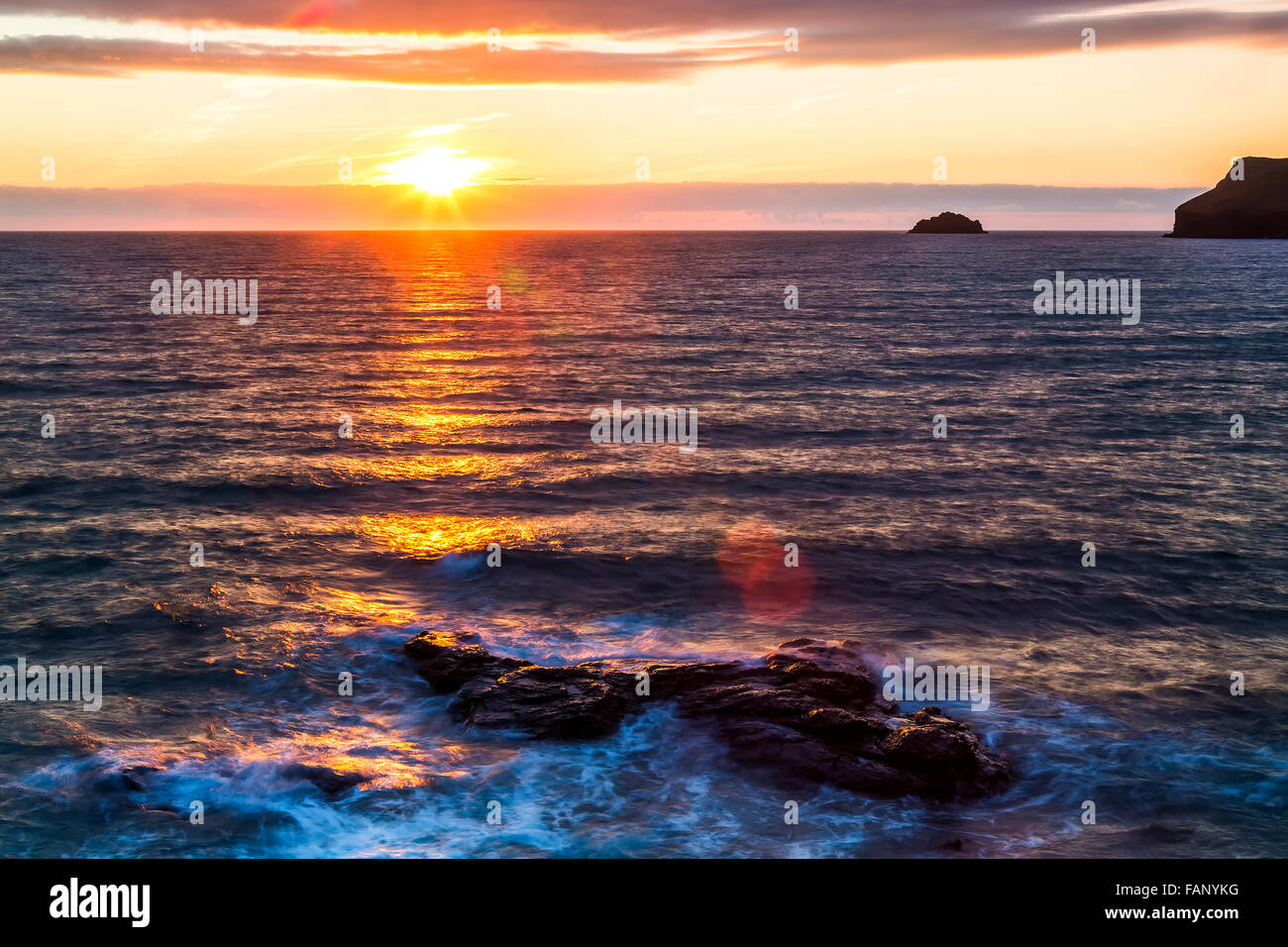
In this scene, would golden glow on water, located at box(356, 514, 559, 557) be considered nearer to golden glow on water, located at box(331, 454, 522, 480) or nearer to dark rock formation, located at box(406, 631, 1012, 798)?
golden glow on water, located at box(331, 454, 522, 480)

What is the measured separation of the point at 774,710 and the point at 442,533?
12.2m

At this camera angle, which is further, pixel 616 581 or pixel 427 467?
pixel 427 467

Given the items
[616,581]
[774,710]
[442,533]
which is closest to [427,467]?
[442,533]

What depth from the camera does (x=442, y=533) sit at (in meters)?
24.4

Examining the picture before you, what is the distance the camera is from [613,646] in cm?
1781

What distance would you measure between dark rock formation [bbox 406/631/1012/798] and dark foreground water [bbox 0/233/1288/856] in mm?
438

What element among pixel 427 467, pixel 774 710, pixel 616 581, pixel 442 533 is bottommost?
pixel 774 710

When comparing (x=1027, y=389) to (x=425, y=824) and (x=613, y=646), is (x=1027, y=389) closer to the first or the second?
(x=613, y=646)

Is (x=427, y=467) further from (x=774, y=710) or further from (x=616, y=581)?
(x=774, y=710)

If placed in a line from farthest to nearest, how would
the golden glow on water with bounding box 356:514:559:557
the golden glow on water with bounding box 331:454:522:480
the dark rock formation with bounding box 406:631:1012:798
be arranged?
the golden glow on water with bounding box 331:454:522:480 < the golden glow on water with bounding box 356:514:559:557 < the dark rock formation with bounding box 406:631:1012:798

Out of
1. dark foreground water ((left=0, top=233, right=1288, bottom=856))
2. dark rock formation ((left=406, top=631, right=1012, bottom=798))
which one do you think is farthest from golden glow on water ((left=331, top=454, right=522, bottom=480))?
dark rock formation ((left=406, top=631, right=1012, bottom=798))

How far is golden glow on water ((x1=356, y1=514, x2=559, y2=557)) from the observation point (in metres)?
23.3

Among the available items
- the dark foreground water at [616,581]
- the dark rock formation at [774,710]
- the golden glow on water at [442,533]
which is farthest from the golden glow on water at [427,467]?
the dark rock formation at [774,710]

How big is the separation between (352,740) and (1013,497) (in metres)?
20.0
